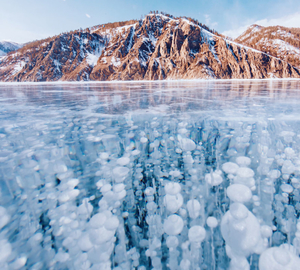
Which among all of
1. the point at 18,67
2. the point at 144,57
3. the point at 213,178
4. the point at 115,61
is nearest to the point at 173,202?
the point at 213,178

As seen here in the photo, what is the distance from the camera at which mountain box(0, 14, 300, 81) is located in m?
56.0

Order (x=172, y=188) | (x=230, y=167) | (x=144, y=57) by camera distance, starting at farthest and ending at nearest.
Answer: (x=144, y=57) → (x=230, y=167) → (x=172, y=188)

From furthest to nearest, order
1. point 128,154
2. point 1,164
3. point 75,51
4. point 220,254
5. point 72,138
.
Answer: point 75,51, point 72,138, point 128,154, point 1,164, point 220,254

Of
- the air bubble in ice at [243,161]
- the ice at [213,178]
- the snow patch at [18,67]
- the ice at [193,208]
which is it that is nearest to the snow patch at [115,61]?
the snow patch at [18,67]

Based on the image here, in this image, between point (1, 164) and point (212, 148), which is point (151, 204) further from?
point (1, 164)

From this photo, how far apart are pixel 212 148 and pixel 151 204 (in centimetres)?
132

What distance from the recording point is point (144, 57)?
67.2 m

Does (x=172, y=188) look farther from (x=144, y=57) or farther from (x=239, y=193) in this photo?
(x=144, y=57)

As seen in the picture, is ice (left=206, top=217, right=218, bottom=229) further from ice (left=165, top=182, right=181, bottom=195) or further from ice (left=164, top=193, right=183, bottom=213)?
ice (left=165, top=182, right=181, bottom=195)

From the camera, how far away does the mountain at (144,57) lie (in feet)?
184

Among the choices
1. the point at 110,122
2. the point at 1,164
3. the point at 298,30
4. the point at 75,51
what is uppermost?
the point at 298,30

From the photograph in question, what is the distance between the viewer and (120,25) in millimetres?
91688

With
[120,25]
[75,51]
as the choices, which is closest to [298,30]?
[120,25]

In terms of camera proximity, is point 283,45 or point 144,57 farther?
point 283,45
